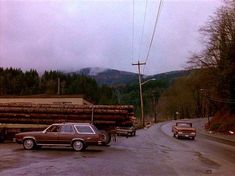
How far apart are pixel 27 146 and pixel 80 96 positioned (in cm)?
3252

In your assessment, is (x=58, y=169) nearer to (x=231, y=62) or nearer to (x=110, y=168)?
(x=110, y=168)

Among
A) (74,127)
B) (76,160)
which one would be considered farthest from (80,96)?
(76,160)

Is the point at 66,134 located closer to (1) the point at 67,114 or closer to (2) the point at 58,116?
(1) the point at 67,114

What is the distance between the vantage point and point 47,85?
12938 cm

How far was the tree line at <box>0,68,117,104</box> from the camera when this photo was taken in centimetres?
12262

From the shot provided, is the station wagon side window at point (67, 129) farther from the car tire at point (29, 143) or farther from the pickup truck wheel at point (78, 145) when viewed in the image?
the car tire at point (29, 143)

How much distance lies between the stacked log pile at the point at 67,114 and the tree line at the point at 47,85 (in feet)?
263

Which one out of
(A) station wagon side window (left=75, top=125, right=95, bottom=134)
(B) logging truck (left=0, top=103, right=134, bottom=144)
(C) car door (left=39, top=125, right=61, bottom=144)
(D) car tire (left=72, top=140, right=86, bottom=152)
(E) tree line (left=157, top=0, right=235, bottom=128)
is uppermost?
(E) tree line (left=157, top=0, right=235, bottom=128)

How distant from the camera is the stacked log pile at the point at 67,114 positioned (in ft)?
117

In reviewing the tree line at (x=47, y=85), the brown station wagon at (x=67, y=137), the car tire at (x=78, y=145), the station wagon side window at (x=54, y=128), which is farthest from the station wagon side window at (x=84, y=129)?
the tree line at (x=47, y=85)

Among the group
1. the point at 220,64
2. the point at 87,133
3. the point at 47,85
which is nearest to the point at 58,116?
the point at 87,133

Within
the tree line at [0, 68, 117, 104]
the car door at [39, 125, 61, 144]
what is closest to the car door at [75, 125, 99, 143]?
the car door at [39, 125, 61, 144]

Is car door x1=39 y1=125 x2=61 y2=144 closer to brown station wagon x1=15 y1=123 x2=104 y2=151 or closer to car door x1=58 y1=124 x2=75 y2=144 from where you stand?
brown station wagon x1=15 y1=123 x2=104 y2=151

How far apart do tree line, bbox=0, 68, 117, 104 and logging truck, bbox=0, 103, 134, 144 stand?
263 ft
